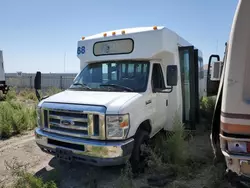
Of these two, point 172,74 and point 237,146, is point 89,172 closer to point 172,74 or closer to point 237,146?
point 172,74

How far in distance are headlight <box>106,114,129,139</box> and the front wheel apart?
0.55 meters

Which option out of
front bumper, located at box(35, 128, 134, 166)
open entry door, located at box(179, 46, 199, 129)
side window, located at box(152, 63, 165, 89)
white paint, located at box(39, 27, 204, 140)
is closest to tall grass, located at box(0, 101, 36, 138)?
white paint, located at box(39, 27, 204, 140)

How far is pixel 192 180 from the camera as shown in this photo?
404 centimetres

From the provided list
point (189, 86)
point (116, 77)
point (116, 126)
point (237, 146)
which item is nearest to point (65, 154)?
point (116, 126)

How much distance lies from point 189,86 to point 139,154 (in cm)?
297

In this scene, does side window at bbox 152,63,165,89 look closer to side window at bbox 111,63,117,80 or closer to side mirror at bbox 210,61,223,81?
side window at bbox 111,63,117,80

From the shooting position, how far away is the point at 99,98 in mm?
4016

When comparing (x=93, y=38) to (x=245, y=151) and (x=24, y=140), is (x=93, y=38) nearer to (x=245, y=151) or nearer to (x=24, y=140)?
(x=24, y=140)

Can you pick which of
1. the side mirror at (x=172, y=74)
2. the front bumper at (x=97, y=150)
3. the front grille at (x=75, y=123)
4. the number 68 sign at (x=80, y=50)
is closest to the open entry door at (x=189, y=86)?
the side mirror at (x=172, y=74)

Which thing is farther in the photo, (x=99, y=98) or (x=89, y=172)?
(x=89, y=172)

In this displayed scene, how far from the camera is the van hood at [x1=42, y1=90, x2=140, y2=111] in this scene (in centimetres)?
374

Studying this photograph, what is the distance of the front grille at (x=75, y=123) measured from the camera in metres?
3.70

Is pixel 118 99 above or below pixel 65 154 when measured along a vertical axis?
above

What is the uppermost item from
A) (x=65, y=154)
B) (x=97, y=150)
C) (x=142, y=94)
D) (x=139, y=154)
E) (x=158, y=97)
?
(x=142, y=94)
